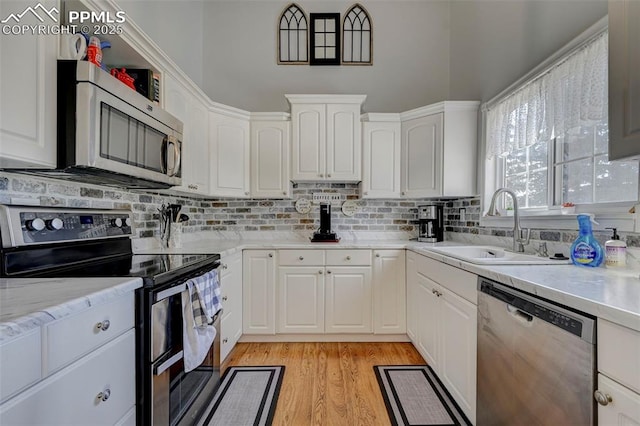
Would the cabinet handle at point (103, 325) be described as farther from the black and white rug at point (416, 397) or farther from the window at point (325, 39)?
the window at point (325, 39)

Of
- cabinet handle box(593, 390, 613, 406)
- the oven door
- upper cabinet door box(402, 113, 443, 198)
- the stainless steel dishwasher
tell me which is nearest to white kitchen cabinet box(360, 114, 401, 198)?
upper cabinet door box(402, 113, 443, 198)

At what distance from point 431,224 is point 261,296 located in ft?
5.79

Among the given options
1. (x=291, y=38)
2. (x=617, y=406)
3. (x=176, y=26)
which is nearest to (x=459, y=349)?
(x=617, y=406)

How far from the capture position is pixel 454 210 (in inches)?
114

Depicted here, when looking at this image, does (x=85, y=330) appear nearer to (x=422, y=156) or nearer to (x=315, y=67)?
(x=422, y=156)

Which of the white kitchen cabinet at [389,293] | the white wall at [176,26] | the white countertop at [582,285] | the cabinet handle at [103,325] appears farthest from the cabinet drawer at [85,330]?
the white wall at [176,26]

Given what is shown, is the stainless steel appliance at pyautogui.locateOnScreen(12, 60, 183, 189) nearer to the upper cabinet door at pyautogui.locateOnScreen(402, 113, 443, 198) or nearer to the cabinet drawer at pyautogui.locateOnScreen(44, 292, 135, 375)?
the cabinet drawer at pyautogui.locateOnScreen(44, 292, 135, 375)

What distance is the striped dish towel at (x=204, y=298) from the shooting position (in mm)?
1401

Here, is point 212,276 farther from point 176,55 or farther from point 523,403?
point 176,55

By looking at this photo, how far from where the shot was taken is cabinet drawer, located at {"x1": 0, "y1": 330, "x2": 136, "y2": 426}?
2.16ft

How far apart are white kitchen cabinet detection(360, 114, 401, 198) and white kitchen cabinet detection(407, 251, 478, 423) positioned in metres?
0.81

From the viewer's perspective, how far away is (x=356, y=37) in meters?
3.15

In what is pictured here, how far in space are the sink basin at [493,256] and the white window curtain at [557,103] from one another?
0.74 m

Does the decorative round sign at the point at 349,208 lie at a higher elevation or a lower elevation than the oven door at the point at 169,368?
higher
